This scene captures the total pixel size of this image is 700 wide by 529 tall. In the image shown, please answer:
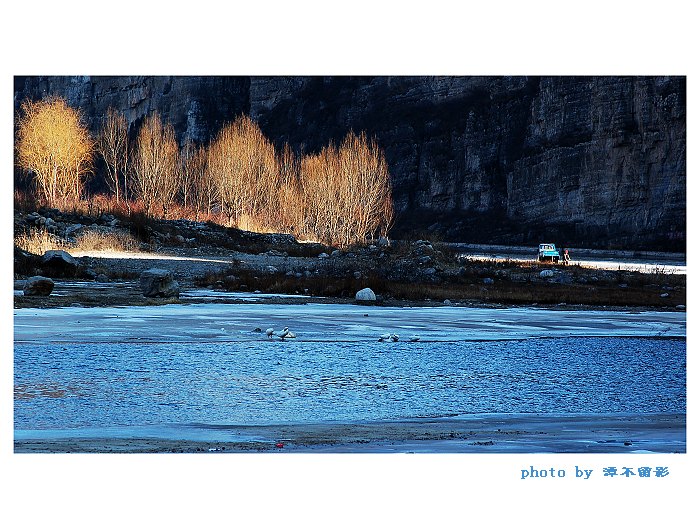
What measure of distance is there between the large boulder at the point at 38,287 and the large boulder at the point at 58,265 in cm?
497

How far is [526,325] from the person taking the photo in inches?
781

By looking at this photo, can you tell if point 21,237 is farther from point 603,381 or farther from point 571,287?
point 603,381

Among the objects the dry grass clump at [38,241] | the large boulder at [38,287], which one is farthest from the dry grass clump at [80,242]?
the large boulder at [38,287]

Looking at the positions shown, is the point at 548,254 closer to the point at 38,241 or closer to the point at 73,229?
the point at 73,229

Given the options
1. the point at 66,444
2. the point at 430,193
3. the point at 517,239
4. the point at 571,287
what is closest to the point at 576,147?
the point at 517,239

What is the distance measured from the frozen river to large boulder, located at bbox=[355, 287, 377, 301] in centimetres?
345

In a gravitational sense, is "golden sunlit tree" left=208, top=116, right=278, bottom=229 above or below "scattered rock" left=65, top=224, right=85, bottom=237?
above

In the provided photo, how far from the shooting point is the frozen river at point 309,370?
10.6m

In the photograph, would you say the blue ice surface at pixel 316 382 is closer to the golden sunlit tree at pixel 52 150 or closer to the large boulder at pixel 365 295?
the large boulder at pixel 365 295

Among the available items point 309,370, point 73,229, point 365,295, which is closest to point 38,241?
point 73,229

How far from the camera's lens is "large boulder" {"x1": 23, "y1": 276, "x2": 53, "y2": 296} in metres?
20.7

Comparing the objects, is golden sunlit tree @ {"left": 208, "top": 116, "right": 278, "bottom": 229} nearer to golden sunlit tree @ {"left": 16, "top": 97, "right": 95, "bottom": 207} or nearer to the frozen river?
golden sunlit tree @ {"left": 16, "top": 97, "right": 95, "bottom": 207}

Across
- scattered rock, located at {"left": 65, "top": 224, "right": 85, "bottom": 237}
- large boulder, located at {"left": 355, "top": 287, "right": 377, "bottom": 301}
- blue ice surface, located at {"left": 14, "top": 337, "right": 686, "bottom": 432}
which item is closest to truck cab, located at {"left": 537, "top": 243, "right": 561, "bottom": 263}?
scattered rock, located at {"left": 65, "top": 224, "right": 85, "bottom": 237}
